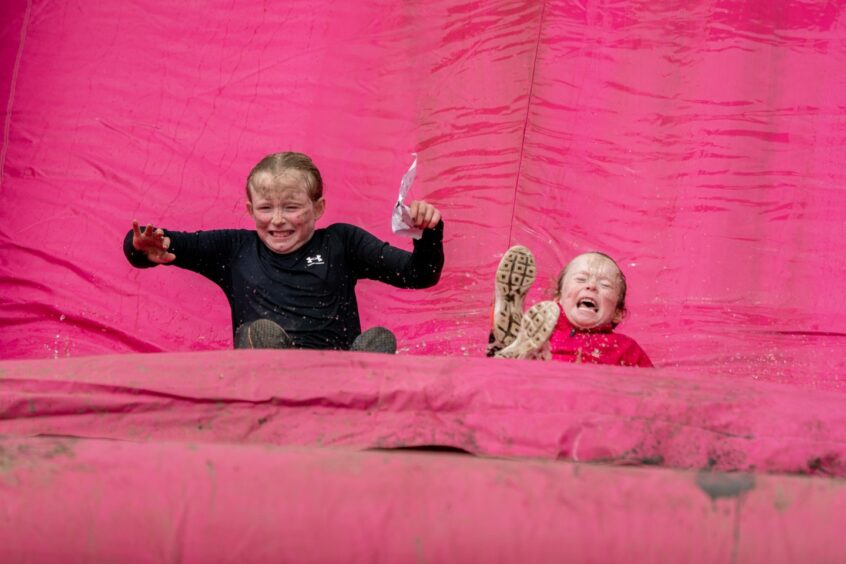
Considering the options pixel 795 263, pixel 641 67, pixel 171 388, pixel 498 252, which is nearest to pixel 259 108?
pixel 498 252

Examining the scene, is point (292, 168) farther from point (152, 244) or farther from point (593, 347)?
point (593, 347)

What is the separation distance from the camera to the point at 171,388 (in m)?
1.23

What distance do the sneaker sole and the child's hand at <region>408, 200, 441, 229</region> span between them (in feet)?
0.37

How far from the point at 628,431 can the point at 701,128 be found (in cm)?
133

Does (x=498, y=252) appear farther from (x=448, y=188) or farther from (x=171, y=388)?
(x=171, y=388)

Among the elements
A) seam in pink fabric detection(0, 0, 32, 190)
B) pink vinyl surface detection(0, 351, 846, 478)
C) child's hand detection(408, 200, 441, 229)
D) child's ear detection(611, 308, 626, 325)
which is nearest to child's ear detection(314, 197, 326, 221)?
child's hand detection(408, 200, 441, 229)

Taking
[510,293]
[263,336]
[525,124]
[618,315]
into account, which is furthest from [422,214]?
[525,124]

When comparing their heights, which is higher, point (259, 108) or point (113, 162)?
point (259, 108)

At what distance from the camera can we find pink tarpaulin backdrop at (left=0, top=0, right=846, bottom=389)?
2.14m

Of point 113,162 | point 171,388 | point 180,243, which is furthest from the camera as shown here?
point 113,162

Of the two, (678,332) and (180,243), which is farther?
(678,332)

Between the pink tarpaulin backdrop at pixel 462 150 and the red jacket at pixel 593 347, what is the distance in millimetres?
238

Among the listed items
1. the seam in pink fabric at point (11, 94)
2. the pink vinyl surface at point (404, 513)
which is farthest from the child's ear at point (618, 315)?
the seam in pink fabric at point (11, 94)

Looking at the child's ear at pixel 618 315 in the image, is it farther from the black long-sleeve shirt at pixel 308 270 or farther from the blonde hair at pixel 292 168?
the blonde hair at pixel 292 168
